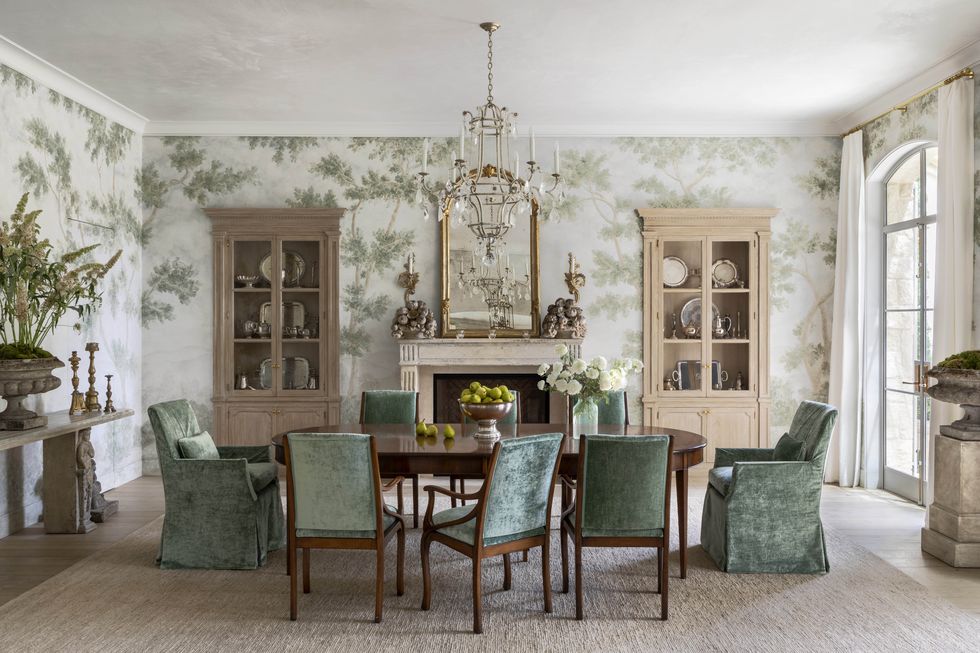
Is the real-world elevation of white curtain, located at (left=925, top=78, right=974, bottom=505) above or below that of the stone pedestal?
above

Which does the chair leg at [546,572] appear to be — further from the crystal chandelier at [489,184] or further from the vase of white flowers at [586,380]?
the crystal chandelier at [489,184]

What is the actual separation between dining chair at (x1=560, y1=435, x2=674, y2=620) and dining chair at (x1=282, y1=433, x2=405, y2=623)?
0.93 meters

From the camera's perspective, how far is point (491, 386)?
7.23 m

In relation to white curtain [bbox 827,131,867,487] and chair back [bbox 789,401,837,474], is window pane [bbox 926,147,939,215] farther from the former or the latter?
chair back [bbox 789,401,837,474]

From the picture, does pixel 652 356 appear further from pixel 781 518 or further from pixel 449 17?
pixel 449 17

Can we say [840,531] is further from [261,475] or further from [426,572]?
[261,475]

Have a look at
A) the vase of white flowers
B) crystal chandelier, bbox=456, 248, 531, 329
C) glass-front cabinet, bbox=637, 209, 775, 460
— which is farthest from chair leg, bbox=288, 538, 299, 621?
glass-front cabinet, bbox=637, 209, 775, 460

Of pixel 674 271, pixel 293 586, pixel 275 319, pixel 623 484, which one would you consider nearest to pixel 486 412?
pixel 623 484

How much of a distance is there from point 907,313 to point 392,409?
409cm

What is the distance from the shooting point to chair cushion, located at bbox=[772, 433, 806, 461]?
178 inches

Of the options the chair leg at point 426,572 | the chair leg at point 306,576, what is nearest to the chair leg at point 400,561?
the chair leg at point 426,572

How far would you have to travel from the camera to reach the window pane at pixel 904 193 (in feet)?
20.5

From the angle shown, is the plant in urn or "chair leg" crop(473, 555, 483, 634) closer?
"chair leg" crop(473, 555, 483, 634)

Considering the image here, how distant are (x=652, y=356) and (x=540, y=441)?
3.75 m
